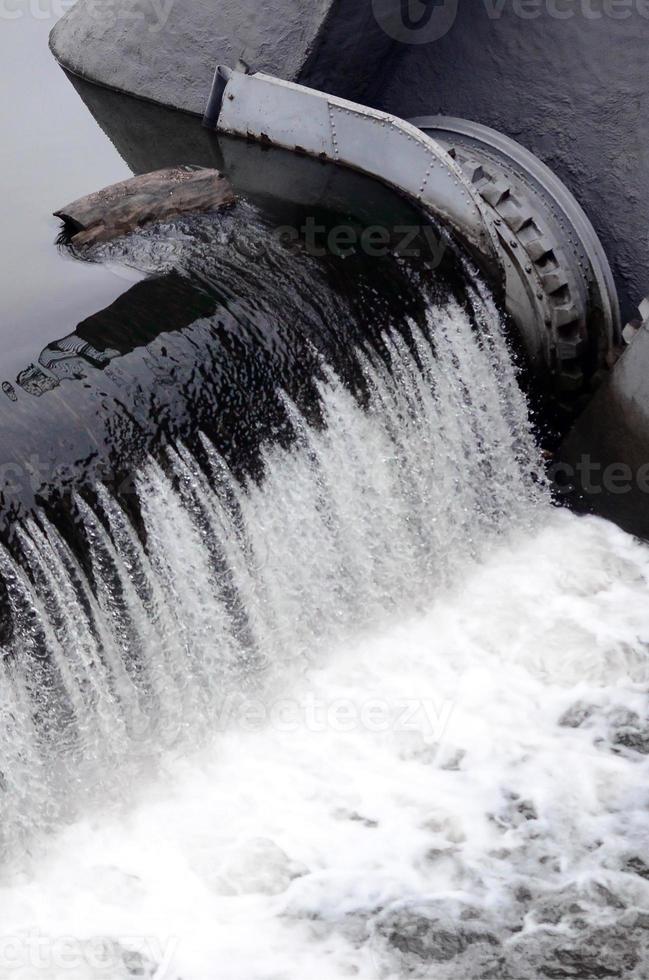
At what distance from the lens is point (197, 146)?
7.50 m

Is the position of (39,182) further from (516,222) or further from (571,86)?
(571,86)

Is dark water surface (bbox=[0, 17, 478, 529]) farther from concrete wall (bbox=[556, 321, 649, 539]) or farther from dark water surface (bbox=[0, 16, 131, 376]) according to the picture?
concrete wall (bbox=[556, 321, 649, 539])

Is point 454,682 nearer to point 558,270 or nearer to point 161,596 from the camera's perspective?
point 161,596

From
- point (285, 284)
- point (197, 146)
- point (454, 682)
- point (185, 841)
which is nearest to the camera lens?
point (185, 841)

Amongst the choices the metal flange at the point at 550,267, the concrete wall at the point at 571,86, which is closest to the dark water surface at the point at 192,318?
the metal flange at the point at 550,267

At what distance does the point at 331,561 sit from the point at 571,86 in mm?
2953

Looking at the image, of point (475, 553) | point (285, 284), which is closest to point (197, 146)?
point (285, 284)

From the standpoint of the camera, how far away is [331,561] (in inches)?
198

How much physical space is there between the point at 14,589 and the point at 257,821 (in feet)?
4.06

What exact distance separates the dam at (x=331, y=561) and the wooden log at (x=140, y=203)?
10 centimetres

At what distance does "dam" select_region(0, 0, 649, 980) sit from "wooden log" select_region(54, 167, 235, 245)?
97 millimetres

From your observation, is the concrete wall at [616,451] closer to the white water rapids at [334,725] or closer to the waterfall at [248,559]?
the waterfall at [248,559]

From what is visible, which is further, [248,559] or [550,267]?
[550,267]

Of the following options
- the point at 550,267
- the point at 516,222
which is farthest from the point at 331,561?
the point at 516,222
